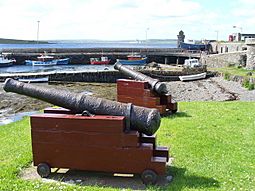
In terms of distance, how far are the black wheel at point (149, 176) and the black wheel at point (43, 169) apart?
176 cm

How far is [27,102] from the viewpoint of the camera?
998 inches

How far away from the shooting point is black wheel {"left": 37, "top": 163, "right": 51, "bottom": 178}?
6664mm

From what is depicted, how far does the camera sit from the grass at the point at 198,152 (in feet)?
20.2

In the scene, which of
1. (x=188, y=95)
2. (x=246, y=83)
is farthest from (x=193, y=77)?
(x=246, y=83)

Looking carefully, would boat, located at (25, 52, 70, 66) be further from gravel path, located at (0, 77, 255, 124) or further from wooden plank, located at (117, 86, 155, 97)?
wooden plank, located at (117, 86, 155, 97)

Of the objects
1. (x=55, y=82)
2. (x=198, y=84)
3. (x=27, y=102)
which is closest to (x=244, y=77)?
(x=198, y=84)

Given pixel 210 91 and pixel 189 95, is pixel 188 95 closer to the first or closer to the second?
pixel 189 95

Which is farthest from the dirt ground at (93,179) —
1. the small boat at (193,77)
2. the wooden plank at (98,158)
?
the small boat at (193,77)

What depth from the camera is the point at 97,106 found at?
6.72 m

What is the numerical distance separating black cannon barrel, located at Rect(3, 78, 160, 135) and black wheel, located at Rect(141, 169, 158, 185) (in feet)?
2.25

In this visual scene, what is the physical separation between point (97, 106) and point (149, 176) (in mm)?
1578

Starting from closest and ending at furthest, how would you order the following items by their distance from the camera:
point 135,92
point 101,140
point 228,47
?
point 101,140 < point 135,92 < point 228,47

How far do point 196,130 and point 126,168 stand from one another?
468 cm

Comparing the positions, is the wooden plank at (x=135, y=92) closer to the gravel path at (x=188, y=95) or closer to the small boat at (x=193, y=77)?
the gravel path at (x=188, y=95)
